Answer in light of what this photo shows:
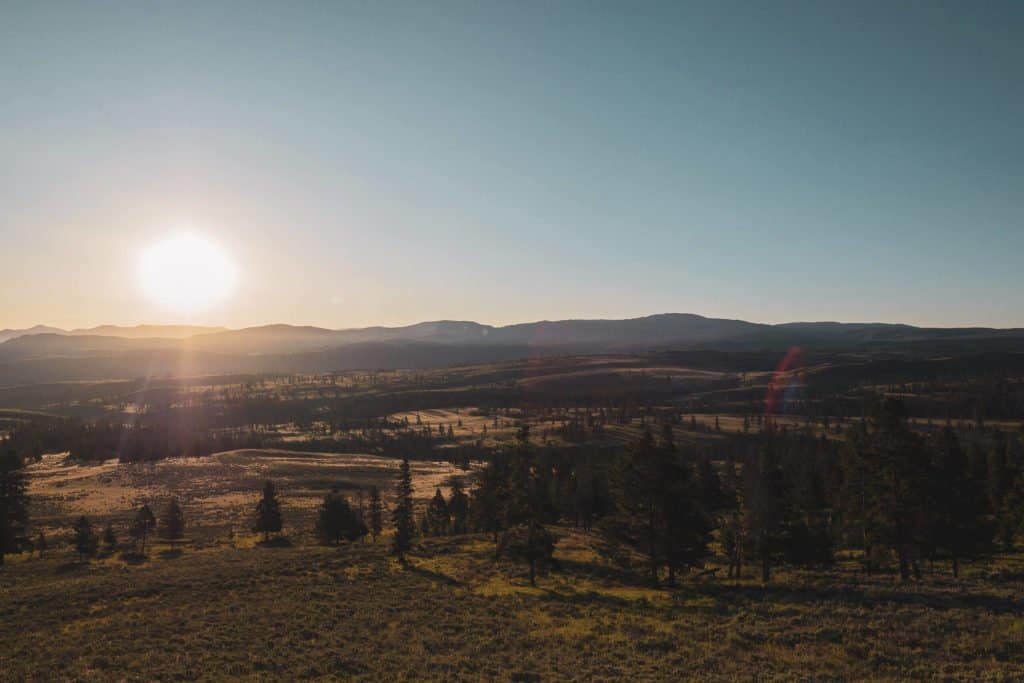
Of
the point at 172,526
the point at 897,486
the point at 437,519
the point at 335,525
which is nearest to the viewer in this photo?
the point at 897,486

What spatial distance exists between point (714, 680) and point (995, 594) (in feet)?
66.9

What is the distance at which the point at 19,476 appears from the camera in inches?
2085

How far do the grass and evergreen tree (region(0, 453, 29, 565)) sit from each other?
4137mm

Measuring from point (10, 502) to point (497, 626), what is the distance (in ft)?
155

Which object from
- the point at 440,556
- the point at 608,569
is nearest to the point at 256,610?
the point at 440,556

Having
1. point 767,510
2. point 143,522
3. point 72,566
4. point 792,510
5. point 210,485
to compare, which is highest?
point 767,510

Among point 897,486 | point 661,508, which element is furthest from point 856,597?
point 661,508

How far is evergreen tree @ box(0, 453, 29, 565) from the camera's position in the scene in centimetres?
5050

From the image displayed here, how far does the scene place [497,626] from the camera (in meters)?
32.3

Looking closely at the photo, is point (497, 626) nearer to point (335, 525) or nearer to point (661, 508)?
point (661, 508)

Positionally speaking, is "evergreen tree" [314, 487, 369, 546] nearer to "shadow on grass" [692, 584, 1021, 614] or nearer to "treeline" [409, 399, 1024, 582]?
"treeline" [409, 399, 1024, 582]

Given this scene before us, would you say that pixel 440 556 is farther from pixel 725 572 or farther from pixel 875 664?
pixel 875 664

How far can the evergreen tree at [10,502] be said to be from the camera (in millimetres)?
50500

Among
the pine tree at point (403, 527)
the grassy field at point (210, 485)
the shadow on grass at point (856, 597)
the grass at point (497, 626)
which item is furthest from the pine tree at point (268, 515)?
the shadow on grass at point (856, 597)
